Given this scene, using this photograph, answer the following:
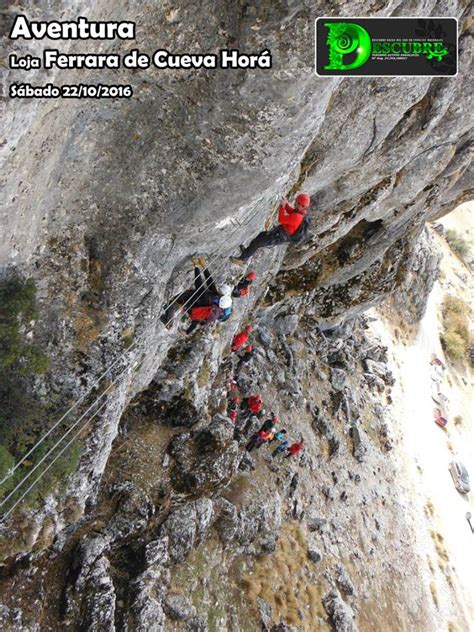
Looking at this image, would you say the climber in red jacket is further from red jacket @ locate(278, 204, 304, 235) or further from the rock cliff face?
red jacket @ locate(278, 204, 304, 235)

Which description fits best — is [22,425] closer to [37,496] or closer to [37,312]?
[37,496]

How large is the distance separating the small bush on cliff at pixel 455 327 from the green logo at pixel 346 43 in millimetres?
37222

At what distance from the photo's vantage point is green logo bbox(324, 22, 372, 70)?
974 centimetres

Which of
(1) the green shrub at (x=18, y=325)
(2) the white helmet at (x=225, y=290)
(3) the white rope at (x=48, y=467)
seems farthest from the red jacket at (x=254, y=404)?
(1) the green shrub at (x=18, y=325)

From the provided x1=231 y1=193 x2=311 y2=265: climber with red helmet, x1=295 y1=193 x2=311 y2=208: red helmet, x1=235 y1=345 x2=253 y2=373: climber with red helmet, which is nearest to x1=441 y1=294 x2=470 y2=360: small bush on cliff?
x1=235 y1=345 x2=253 y2=373: climber with red helmet

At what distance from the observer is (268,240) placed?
14039 mm

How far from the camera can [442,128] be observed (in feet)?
58.1

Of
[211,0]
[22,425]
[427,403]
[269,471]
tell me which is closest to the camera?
[211,0]

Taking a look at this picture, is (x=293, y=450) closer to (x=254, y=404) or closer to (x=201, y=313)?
(x=254, y=404)

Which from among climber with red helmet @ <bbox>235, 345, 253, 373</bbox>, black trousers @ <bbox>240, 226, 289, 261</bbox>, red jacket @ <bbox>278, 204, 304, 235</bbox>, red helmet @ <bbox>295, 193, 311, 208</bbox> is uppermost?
red helmet @ <bbox>295, 193, 311, 208</bbox>

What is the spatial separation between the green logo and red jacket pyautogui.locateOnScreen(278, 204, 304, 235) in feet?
12.0

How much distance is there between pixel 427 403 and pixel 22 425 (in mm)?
33284

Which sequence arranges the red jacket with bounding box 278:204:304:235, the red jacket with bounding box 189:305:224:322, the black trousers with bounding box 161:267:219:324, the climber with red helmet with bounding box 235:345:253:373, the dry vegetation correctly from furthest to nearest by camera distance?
1. the climber with red helmet with bounding box 235:345:253:373
2. the dry vegetation
3. the red jacket with bounding box 189:305:224:322
4. the black trousers with bounding box 161:267:219:324
5. the red jacket with bounding box 278:204:304:235

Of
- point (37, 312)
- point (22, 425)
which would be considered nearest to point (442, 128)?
point (37, 312)
